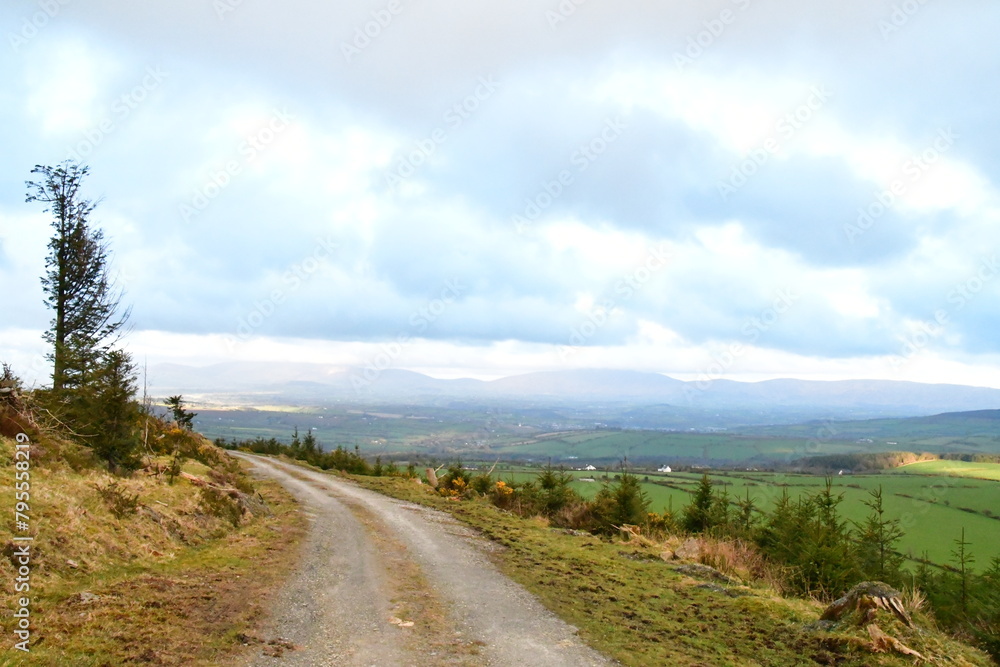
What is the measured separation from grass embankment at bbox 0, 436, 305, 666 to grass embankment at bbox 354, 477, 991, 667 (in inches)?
183

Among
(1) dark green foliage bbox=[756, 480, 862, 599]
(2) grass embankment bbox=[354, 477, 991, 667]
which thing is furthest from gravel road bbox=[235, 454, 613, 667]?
(1) dark green foliage bbox=[756, 480, 862, 599]

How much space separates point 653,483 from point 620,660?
253 feet

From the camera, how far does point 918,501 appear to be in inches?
2982

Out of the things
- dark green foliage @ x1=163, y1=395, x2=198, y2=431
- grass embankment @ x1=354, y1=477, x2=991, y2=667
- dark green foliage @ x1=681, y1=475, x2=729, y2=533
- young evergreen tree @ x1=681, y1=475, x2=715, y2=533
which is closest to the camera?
grass embankment @ x1=354, y1=477, x2=991, y2=667

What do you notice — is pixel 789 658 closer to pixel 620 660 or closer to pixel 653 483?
pixel 620 660

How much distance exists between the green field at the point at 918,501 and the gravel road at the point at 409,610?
78.3ft

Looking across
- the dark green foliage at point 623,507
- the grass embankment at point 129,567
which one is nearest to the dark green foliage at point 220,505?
the grass embankment at point 129,567

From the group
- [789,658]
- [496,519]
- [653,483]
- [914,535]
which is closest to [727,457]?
[653,483]

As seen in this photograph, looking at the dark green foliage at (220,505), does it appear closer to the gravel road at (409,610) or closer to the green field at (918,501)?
the gravel road at (409,610)

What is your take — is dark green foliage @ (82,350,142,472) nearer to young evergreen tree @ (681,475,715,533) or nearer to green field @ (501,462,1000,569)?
young evergreen tree @ (681,475,715,533)

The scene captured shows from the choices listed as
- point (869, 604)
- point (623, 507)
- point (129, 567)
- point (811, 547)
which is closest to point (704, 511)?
point (623, 507)

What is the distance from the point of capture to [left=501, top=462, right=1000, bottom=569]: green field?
50.0m

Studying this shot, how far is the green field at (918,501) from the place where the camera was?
164ft

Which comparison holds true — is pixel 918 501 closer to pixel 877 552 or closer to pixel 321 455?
pixel 877 552
